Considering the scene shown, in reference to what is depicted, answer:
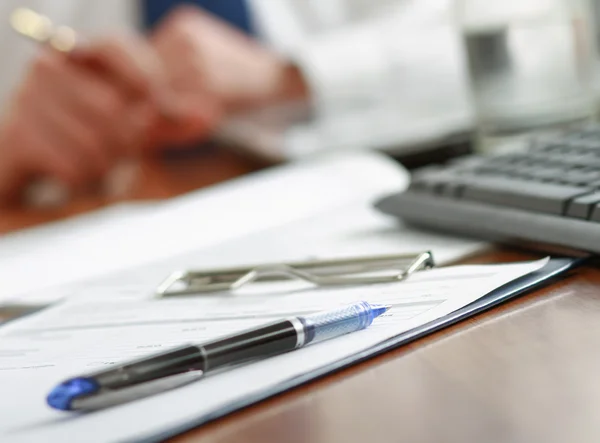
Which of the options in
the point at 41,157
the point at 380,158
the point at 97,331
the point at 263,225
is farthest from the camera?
the point at 41,157

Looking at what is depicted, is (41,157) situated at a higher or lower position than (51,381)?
higher

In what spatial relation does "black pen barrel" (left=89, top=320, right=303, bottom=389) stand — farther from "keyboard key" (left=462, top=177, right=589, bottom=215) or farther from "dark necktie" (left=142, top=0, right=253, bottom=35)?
"dark necktie" (left=142, top=0, right=253, bottom=35)

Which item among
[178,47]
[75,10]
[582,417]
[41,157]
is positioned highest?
[75,10]

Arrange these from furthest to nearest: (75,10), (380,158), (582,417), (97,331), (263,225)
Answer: (75,10) < (380,158) < (263,225) < (97,331) < (582,417)

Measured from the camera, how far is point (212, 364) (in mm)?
317

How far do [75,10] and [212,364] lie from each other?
56.0 inches

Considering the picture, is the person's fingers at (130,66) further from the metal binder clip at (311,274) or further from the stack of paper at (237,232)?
the metal binder clip at (311,274)

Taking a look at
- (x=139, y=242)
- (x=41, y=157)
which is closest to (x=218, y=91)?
(x=41, y=157)

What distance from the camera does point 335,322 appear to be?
34cm

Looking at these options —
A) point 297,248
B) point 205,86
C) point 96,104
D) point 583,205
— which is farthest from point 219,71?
point 583,205

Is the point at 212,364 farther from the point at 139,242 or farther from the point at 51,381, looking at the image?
the point at 139,242

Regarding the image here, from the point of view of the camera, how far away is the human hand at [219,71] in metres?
1.01

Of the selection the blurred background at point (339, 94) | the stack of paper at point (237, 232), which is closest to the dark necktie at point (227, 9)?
the blurred background at point (339, 94)

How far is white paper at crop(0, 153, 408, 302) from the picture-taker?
1.98 feet
